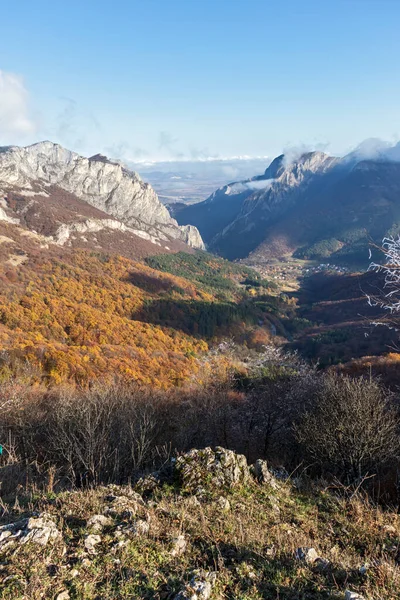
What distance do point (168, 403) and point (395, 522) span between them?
26.8m

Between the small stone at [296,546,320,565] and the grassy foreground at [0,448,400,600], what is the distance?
83mm

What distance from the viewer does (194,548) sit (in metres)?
6.18

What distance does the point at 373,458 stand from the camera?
44.1 feet

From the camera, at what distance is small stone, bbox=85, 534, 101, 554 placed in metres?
5.61

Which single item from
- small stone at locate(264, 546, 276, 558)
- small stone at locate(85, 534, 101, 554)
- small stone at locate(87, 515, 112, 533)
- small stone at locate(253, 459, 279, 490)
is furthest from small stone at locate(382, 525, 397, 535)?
small stone at locate(85, 534, 101, 554)

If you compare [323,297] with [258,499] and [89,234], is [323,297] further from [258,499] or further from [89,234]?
[258,499]

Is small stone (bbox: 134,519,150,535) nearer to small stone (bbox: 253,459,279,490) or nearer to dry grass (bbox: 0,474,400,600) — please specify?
dry grass (bbox: 0,474,400,600)

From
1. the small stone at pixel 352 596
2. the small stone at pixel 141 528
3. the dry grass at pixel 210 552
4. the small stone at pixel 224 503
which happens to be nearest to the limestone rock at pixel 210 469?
the dry grass at pixel 210 552

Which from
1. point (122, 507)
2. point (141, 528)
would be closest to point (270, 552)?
point (141, 528)

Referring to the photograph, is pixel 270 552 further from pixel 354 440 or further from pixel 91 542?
pixel 354 440

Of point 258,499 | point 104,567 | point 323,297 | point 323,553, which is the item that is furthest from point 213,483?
point 323,297

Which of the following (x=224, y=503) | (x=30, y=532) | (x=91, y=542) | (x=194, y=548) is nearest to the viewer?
(x=30, y=532)

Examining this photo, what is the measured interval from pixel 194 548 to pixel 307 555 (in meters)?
2.03

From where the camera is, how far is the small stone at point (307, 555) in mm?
5918
